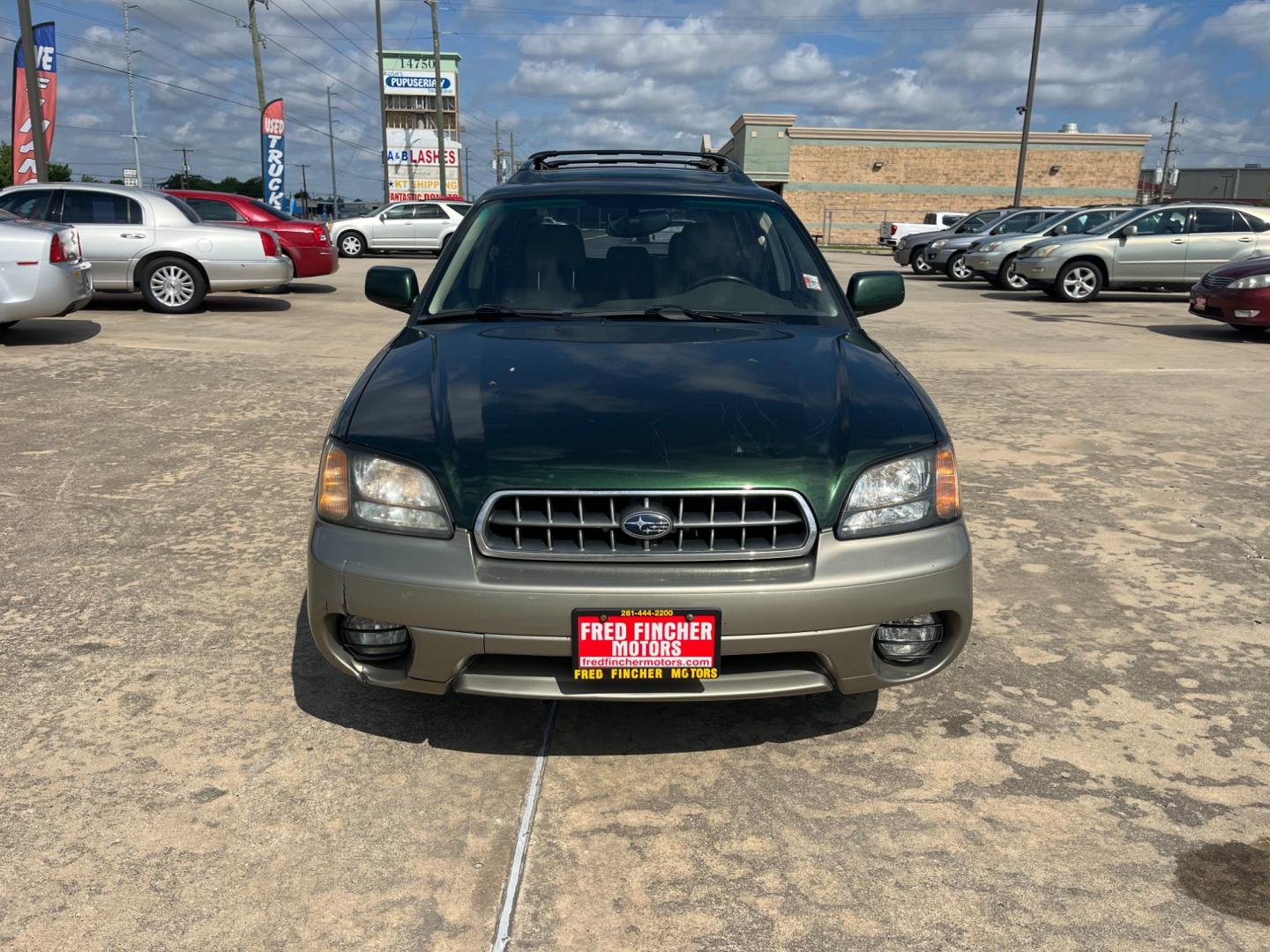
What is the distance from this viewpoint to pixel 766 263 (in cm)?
411

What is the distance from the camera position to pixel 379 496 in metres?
2.71

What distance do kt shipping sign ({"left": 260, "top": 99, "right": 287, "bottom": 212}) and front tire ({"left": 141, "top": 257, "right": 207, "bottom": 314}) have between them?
73.9 feet

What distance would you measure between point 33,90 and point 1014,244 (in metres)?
17.7

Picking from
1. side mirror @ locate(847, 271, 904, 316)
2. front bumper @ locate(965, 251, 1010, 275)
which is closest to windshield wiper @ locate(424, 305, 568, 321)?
side mirror @ locate(847, 271, 904, 316)

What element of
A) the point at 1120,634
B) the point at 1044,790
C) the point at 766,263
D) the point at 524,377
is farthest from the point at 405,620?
the point at 1120,634

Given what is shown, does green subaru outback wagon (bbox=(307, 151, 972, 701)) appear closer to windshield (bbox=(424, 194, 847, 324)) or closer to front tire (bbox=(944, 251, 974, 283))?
windshield (bbox=(424, 194, 847, 324))

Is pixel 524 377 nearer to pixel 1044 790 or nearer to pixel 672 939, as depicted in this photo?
pixel 672 939

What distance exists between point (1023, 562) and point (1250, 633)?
36.4 inches

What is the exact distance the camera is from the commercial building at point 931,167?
58250 mm

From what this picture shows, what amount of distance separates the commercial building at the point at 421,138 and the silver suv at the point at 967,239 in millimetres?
68123

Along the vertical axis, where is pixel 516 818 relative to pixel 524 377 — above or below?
below

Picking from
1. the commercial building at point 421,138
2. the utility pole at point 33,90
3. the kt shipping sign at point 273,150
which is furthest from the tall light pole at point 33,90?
the commercial building at point 421,138

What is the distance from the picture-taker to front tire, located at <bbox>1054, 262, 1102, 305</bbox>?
1641 cm

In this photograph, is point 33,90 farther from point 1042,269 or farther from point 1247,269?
point 1247,269
